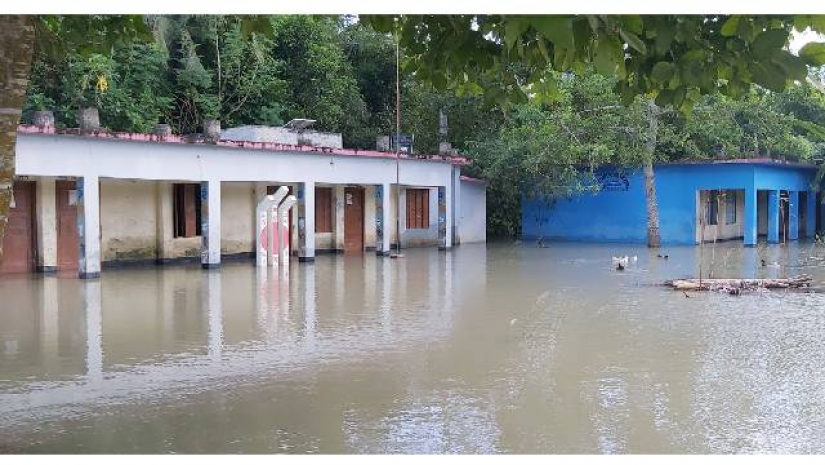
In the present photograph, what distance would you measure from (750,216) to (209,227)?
17013 mm

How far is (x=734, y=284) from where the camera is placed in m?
14.0

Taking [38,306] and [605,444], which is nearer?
[605,444]

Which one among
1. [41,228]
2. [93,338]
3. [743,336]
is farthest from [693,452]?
[41,228]

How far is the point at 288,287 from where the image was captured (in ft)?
47.4

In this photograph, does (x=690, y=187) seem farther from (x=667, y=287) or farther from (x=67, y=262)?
(x=67, y=262)

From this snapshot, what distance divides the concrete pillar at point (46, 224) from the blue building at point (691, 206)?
17307 mm

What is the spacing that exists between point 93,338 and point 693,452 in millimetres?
6779

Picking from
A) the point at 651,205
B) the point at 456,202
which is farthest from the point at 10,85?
the point at 651,205

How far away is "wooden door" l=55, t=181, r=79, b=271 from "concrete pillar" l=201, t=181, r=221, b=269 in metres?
2.69

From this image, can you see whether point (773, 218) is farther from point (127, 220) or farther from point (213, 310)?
point (213, 310)

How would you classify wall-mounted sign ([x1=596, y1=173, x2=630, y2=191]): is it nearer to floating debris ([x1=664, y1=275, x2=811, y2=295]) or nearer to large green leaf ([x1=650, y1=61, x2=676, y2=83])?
floating debris ([x1=664, y1=275, x2=811, y2=295])

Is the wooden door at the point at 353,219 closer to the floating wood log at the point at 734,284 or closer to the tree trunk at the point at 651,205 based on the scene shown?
the tree trunk at the point at 651,205

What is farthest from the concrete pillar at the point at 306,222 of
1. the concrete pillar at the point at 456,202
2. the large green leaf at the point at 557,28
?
the large green leaf at the point at 557,28

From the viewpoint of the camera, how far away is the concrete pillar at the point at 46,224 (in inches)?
671
